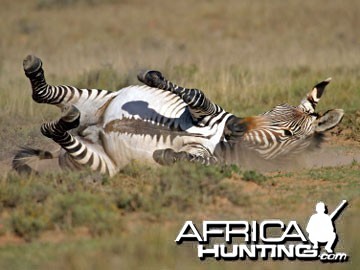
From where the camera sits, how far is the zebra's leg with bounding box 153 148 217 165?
761cm

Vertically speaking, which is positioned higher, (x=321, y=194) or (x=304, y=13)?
(x=304, y=13)

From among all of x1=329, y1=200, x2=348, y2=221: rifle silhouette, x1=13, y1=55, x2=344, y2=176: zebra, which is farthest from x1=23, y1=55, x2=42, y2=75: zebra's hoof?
x1=329, y1=200, x2=348, y2=221: rifle silhouette

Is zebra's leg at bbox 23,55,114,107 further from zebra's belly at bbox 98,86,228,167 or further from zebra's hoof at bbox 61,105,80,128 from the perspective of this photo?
zebra's hoof at bbox 61,105,80,128

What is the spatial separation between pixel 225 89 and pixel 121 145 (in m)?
4.64

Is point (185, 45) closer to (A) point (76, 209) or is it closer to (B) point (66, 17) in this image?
(B) point (66, 17)

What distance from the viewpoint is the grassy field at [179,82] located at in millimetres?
5711

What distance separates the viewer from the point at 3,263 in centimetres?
535

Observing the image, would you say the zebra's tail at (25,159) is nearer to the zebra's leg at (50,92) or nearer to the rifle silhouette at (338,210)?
the zebra's leg at (50,92)

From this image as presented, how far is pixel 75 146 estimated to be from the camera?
7766 mm

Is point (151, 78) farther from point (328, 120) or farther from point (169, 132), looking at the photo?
point (328, 120)

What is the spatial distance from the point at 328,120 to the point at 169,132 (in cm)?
176

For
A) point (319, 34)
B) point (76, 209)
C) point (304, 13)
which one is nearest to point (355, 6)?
point (304, 13)

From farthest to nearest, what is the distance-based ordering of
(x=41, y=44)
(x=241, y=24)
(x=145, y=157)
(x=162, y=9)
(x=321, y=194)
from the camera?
1. (x=162, y=9)
2. (x=241, y=24)
3. (x=41, y=44)
4. (x=145, y=157)
5. (x=321, y=194)

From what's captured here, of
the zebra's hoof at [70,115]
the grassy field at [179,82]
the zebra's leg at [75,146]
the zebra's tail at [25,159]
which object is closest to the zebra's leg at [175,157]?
the grassy field at [179,82]
